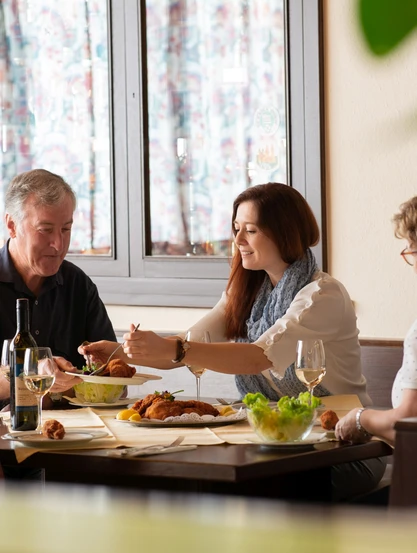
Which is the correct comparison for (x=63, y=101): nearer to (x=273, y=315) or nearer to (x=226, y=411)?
(x=273, y=315)

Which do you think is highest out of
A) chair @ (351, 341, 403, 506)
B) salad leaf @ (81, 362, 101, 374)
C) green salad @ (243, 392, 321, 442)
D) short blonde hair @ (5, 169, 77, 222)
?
short blonde hair @ (5, 169, 77, 222)

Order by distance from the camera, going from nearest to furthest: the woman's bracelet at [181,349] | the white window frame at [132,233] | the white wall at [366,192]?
1. the woman's bracelet at [181,349]
2. the white wall at [366,192]
3. the white window frame at [132,233]

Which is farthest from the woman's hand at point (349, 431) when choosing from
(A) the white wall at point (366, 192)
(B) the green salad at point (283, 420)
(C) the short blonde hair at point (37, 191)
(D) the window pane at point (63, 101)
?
(D) the window pane at point (63, 101)

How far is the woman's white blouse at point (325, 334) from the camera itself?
2.65 metres

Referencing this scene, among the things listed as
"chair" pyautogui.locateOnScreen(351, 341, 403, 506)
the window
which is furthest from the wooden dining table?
the window

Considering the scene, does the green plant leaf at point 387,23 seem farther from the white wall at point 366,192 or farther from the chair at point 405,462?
the white wall at point 366,192

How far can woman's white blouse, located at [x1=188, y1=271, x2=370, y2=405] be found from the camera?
265cm

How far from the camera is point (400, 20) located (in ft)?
0.74

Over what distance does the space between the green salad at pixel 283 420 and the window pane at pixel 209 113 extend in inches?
84.4

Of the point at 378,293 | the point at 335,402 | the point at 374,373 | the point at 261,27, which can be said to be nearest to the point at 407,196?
the point at 378,293

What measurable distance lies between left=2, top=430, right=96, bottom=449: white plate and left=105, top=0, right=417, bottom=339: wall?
6.05 feet

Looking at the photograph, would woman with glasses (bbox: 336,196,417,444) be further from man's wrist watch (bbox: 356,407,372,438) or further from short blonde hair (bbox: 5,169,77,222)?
short blonde hair (bbox: 5,169,77,222)

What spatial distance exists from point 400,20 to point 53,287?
2.86 metres

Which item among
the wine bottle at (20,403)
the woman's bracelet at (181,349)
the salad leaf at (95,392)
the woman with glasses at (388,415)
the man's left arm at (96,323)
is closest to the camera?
the woman with glasses at (388,415)
